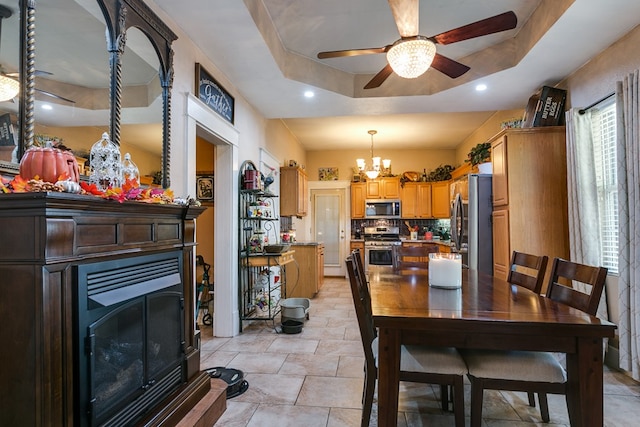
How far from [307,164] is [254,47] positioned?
5.20 metres

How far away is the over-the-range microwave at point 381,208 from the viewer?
7531 mm

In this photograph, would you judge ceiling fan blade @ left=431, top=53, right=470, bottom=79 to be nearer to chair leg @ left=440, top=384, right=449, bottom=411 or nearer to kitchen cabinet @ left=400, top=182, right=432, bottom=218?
chair leg @ left=440, top=384, right=449, bottom=411

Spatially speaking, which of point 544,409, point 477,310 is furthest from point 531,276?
point 477,310

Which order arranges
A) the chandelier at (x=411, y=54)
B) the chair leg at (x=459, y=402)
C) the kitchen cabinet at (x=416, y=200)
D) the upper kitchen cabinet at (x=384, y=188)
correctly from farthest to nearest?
the upper kitchen cabinet at (x=384, y=188) → the kitchen cabinet at (x=416, y=200) → the chandelier at (x=411, y=54) → the chair leg at (x=459, y=402)

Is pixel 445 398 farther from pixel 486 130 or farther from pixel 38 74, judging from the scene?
pixel 486 130

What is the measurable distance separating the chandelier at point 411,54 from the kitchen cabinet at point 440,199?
5244 millimetres

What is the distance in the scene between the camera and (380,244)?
23.8 feet

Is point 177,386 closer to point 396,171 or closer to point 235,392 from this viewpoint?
point 235,392

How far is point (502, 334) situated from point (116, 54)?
2.29 meters

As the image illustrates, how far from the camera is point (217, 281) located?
366cm

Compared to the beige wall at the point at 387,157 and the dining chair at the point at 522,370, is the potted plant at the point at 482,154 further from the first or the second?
the beige wall at the point at 387,157

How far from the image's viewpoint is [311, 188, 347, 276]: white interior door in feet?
25.8

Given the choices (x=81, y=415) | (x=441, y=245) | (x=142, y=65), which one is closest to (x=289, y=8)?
(x=142, y=65)

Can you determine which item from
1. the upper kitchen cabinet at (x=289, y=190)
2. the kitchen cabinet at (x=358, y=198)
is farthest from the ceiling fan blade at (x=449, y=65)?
the kitchen cabinet at (x=358, y=198)
